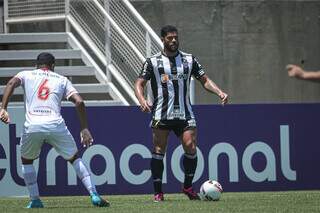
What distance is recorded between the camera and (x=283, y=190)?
15.3 meters

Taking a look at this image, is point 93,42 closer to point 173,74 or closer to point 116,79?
point 116,79

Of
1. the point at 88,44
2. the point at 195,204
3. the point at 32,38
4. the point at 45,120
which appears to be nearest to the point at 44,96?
the point at 45,120

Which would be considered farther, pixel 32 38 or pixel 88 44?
pixel 32 38

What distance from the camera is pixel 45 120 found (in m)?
11.8

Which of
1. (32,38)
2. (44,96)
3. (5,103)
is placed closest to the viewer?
(5,103)

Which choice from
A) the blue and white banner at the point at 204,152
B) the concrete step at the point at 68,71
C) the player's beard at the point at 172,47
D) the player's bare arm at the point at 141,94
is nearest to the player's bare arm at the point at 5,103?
the player's bare arm at the point at 141,94

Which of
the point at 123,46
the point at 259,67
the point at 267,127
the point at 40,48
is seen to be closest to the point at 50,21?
the point at 40,48

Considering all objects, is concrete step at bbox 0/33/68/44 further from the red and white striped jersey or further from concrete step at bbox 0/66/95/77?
the red and white striped jersey

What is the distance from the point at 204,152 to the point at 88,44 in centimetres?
408

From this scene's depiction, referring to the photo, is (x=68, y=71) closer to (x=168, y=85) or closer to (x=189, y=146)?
(x=168, y=85)

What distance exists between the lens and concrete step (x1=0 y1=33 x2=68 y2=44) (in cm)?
1881

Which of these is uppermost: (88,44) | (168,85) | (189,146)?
(88,44)

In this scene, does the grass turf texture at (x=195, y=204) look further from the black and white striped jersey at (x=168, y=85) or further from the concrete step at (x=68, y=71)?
the concrete step at (x=68, y=71)

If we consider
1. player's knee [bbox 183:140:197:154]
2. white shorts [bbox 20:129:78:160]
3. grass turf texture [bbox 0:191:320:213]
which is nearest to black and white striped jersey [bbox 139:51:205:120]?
player's knee [bbox 183:140:197:154]
